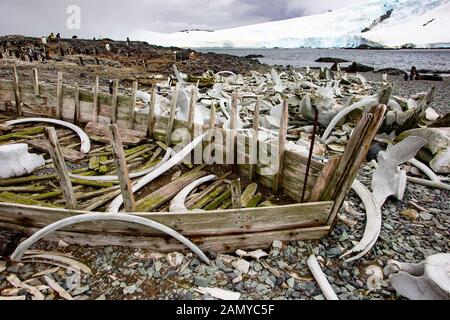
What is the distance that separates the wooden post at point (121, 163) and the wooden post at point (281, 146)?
236cm

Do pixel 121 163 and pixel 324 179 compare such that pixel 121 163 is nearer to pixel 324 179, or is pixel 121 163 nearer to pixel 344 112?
pixel 324 179

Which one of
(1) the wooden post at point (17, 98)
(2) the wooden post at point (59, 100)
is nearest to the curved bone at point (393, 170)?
(2) the wooden post at point (59, 100)

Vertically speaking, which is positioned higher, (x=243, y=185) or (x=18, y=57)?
(x=18, y=57)

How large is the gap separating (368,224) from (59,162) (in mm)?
4280

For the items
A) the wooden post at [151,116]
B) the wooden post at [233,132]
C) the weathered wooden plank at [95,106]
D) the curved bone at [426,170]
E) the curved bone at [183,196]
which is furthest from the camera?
the weathered wooden plank at [95,106]

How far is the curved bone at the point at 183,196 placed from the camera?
433 centimetres

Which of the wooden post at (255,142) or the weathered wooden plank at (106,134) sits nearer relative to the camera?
the wooden post at (255,142)

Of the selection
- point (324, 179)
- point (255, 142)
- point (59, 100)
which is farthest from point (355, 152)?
point (59, 100)

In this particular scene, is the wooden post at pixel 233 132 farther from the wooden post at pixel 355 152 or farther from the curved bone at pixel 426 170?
the curved bone at pixel 426 170

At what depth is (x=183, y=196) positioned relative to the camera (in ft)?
15.4
